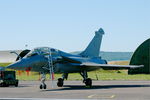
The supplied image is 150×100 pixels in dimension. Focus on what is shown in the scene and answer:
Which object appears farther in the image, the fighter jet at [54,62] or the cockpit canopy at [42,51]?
the cockpit canopy at [42,51]

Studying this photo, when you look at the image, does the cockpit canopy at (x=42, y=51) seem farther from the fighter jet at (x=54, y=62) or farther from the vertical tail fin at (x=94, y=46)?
the vertical tail fin at (x=94, y=46)

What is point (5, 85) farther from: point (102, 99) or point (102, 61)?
point (102, 99)

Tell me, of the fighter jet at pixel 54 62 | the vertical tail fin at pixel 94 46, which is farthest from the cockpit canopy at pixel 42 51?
the vertical tail fin at pixel 94 46

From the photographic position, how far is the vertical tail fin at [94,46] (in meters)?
37.7

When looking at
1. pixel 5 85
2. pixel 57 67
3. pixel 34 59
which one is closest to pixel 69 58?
pixel 57 67

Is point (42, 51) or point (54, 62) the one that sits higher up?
point (42, 51)

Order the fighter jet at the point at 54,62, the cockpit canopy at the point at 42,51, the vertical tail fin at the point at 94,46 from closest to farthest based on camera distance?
the fighter jet at the point at 54,62 < the cockpit canopy at the point at 42,51 < the vertical tail fin at the point at 94,46

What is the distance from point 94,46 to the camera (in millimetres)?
38781

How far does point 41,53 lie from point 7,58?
98.8m

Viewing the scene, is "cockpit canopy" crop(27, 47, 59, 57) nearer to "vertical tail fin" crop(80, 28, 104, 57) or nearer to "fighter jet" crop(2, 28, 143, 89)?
"fighter jet" crop(2, 28, 143, 89)

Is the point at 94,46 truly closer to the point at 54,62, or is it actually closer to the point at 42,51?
the point at 54,62

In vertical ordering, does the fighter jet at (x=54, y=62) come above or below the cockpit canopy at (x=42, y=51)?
below

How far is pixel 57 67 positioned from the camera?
32.0 m

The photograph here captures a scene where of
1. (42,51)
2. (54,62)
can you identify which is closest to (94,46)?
(54,62)
